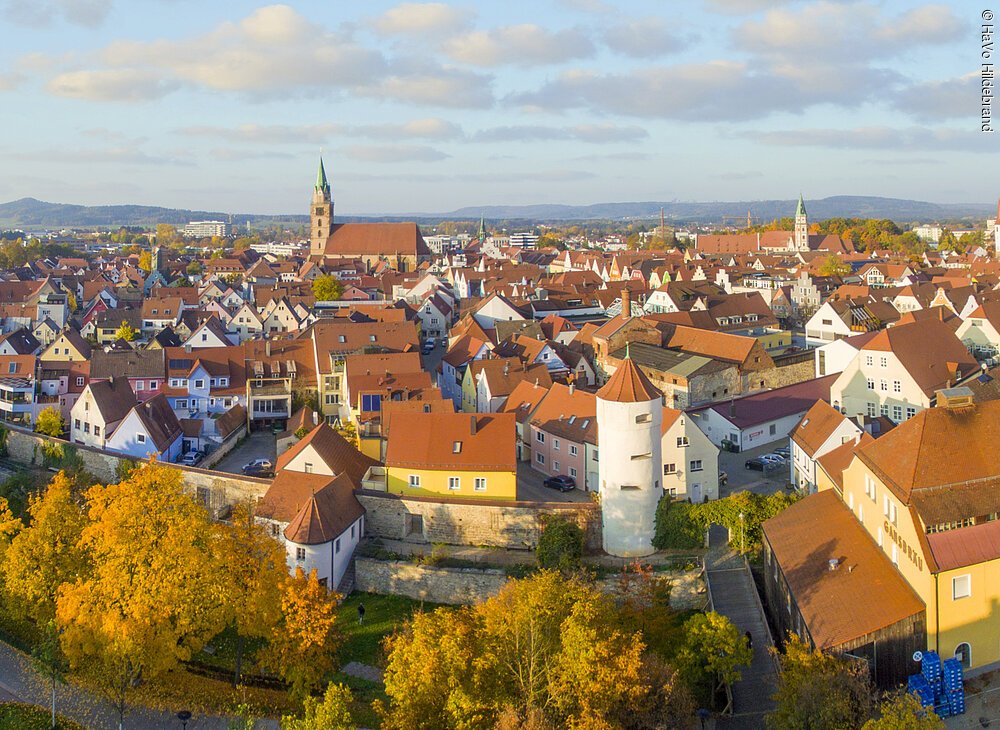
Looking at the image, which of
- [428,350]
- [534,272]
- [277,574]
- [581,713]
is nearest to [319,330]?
[428,350]

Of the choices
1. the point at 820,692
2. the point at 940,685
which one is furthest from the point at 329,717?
the point at 940,685

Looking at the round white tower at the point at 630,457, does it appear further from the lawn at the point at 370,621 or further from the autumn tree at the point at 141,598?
the autumn tree at the point at 141,598

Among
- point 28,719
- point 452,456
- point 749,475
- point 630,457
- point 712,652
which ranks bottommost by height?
point 28,719

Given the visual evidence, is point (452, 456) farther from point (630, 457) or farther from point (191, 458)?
point (191, 458)

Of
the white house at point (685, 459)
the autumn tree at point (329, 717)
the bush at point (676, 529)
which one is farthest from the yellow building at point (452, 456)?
the autumn tree at point (329, 717)

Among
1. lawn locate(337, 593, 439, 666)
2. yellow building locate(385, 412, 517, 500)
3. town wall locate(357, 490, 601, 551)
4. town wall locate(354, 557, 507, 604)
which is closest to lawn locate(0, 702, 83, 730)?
lawn locate(337, 593, 439, 666)

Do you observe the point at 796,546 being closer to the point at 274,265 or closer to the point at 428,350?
the point at 428,350

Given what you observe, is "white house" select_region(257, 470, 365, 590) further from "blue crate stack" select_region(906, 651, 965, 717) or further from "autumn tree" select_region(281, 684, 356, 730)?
"blue crate stack" select_region(906, 651, 965, 717)
